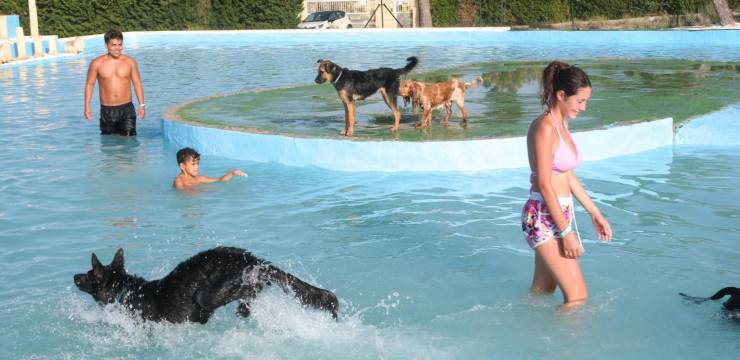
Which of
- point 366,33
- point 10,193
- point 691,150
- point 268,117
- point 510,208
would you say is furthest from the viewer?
point 366,33

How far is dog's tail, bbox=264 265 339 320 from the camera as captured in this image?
5.14 m

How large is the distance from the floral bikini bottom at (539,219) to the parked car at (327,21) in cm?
4046

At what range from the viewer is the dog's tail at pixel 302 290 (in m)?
5.14

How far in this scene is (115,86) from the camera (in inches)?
531

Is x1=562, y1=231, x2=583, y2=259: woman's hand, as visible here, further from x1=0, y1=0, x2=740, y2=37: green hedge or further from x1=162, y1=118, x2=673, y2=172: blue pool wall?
x1=0, y1=0, x2=740, y2=37: green hedge

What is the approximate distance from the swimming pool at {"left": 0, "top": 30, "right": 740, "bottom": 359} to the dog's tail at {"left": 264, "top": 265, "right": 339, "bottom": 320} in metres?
0.44

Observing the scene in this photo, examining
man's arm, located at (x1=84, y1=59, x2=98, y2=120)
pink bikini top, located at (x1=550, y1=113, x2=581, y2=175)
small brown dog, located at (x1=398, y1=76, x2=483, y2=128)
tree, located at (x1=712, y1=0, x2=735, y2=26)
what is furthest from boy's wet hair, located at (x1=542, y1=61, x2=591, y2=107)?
tree, located at (x1=712, y1=0, x2=735, y2=26)

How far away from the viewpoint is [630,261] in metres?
7.36

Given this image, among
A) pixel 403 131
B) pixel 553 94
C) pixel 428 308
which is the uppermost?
pixel 553 94

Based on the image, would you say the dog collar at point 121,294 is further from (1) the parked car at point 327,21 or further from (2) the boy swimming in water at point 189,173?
(1) the parked car at point 327,21

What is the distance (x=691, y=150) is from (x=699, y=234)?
4.21 meters

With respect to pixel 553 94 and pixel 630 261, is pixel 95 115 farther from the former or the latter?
pixel 553 94

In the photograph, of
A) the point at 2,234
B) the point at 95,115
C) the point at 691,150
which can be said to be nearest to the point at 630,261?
the point at 691,150

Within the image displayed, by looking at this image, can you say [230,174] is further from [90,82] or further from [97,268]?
[97,268]
